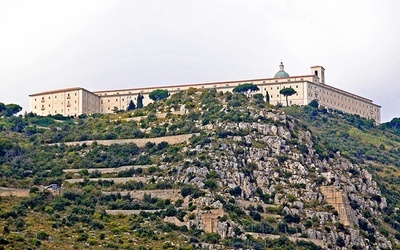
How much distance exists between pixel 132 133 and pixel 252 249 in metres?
27.9

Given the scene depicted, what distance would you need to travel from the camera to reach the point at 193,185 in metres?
95.1

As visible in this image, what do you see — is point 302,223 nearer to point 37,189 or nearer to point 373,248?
point 373,248

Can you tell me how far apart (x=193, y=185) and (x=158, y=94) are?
2025 inches

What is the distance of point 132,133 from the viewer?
364 ft

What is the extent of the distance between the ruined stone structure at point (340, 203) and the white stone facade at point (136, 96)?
164 feet

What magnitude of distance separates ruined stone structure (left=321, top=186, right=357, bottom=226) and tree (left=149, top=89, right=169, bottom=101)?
50.6m

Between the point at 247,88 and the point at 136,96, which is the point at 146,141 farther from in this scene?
the point at 136,96

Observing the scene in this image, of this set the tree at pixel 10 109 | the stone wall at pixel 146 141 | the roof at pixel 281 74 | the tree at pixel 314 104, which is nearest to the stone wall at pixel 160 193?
the stone wall at pixel 146 141

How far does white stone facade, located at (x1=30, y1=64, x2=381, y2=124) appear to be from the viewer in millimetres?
146250

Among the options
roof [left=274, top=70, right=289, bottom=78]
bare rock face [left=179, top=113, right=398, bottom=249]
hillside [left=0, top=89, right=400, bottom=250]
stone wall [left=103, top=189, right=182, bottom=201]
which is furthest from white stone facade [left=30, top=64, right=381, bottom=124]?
stone wall [left=103, top=189, right=182, bottom=201]

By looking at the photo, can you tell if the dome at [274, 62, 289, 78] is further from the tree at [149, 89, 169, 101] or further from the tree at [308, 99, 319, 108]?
the tree at [149, 89, 169, 101]

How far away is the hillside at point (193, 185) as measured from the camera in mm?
88312

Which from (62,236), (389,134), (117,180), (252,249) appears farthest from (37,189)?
(389,134)

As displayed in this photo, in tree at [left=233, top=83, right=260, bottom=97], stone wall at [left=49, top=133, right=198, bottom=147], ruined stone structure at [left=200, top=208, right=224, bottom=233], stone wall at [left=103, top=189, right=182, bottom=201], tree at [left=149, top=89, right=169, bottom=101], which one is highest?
tree at [left=233, top=83, right=260, bottom=97]
